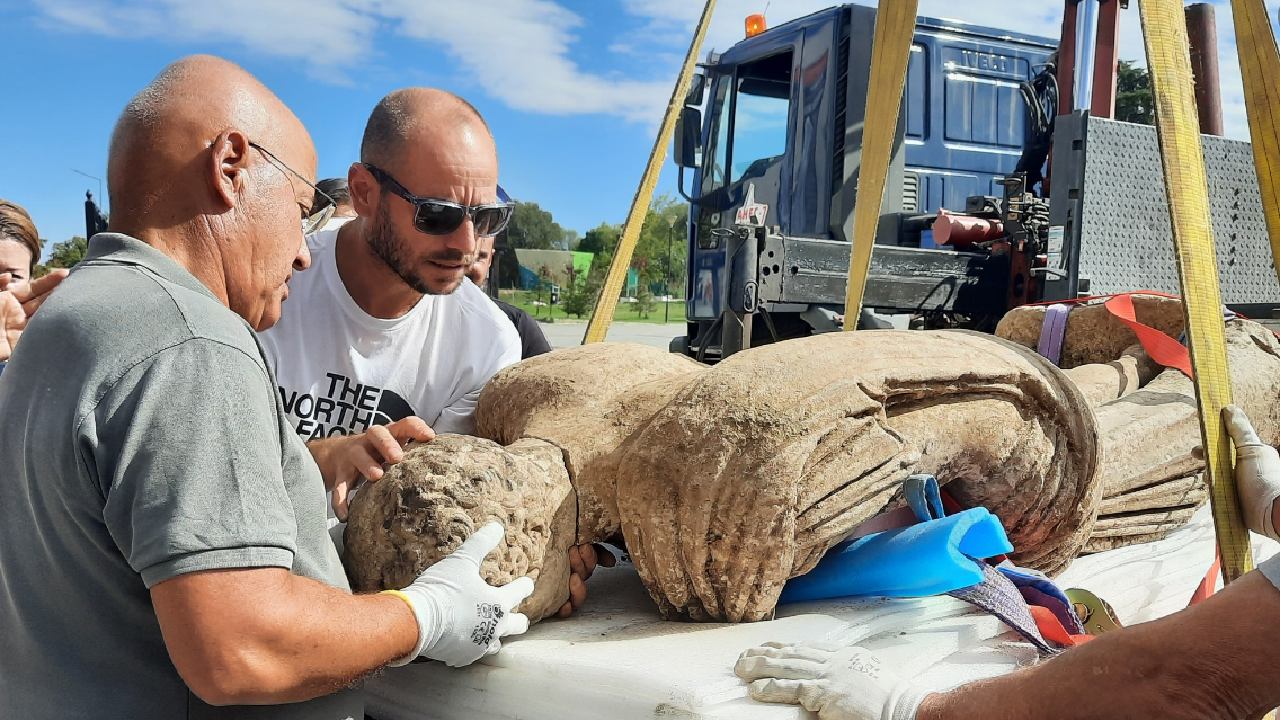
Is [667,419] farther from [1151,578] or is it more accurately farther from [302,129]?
[1151,578]

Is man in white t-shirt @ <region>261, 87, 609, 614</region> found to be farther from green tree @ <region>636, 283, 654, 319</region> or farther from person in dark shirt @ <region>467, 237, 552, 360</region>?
green tree @ <region>636, 283, 654, 319</region>

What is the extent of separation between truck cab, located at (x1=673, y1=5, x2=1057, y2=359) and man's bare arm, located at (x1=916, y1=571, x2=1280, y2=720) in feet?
11.2

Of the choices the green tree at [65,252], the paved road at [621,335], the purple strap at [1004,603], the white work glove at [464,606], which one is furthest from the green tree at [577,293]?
the white work glove at [464,606]

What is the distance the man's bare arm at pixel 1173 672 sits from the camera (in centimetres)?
121

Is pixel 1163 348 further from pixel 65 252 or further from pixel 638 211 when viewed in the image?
pixel 65 252

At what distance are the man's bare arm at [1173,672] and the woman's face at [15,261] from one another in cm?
306

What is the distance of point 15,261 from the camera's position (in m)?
3.08

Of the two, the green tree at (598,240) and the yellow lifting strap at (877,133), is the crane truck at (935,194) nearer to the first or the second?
the yellow lifting strap at (877,133)

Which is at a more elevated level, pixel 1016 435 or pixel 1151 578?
pixel 1016 435

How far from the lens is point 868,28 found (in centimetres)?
541

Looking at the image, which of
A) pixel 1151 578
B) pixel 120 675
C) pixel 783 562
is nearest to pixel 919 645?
pixel 783 562

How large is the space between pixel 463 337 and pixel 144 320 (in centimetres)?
132

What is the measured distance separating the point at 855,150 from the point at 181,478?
4867 mm

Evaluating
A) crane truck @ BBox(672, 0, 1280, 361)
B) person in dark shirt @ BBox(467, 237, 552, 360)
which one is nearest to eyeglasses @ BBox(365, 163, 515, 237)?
person in dark shirt @ BBox(467, 237, 552, 360)
